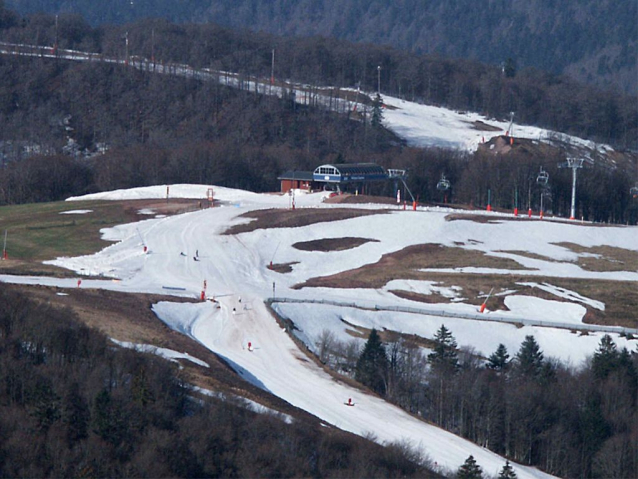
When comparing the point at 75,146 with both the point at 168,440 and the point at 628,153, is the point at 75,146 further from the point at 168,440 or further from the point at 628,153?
the point at 168,440

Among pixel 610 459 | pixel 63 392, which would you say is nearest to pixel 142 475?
pixel 63 392

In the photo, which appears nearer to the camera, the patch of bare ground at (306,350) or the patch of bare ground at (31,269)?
the patch of bare ground at (306,350)

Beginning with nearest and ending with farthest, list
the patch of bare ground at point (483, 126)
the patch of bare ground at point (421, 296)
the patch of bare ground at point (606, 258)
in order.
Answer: the patch of bare ground at point (421, 296), the patch of bare ground at point (606, 258), the patch of bare ground at point (483, 126)

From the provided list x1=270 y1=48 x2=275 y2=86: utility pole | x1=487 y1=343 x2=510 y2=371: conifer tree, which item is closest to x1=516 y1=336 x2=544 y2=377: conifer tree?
x1=487 y1=343 x2=510 y2=371: conifer tree

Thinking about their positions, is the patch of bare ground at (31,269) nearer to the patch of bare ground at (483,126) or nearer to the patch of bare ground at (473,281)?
the patch of bare ground at (473,281)

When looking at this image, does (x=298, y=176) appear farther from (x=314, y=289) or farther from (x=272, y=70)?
(x=272, y=70)

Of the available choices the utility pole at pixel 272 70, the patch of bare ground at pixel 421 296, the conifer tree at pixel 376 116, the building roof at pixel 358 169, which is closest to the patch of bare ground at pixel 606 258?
the patch of bare ground at pixel 421 296

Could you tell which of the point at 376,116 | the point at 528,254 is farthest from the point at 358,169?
the point at 376,116
